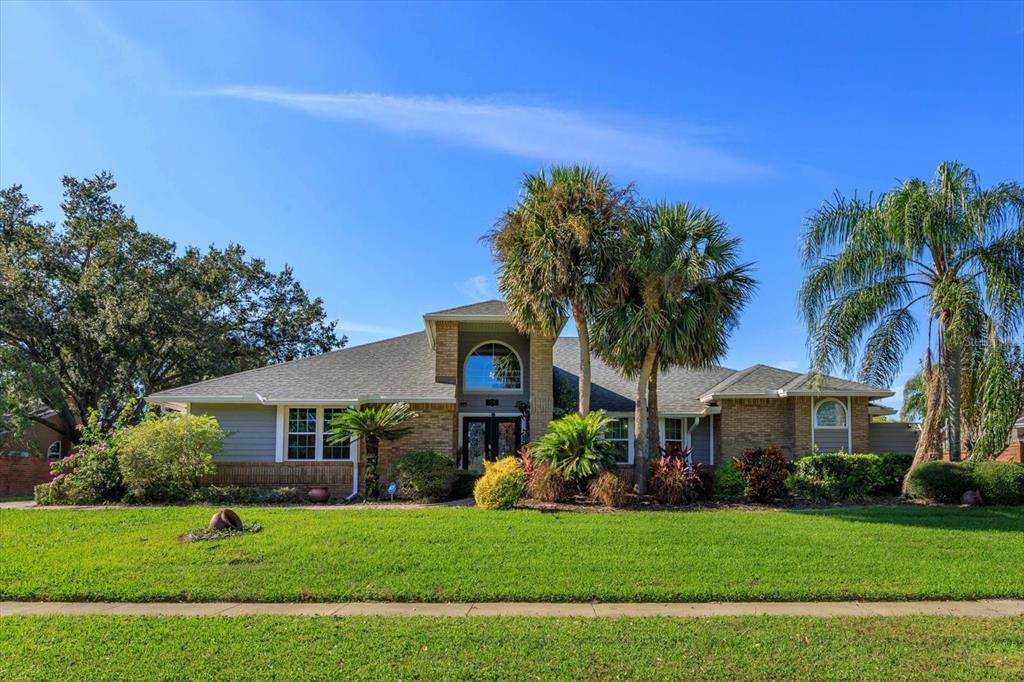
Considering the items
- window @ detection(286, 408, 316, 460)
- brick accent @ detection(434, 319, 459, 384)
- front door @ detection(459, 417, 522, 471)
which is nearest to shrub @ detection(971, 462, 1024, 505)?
front door @ detection(459, 417, 522, 471)

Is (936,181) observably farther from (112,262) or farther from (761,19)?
(112,262)

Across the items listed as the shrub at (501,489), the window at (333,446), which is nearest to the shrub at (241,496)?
the window at (333,446)

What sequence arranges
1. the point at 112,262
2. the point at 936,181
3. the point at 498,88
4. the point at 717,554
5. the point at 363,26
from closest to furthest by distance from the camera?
the point at 717,554, the point at 363,26, the point at 498,88, the point at 936,181, the point at 112,262

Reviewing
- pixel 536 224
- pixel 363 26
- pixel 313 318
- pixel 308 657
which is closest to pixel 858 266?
pixel 536 224

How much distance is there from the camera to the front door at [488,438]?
67.7 ft

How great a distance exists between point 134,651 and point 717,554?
7.50 m

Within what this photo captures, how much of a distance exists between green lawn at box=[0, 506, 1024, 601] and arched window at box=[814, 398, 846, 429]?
22.1ft

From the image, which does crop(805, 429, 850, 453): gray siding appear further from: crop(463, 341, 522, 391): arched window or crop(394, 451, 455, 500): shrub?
crop(394, 451, 455, 500): shrub

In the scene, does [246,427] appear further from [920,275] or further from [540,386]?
[920,275]

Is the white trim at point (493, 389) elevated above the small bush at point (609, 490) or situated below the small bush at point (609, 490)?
above

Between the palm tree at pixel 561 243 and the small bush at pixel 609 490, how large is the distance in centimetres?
290

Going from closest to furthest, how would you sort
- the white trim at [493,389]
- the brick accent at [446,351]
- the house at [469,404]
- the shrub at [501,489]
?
the shrub at [501,489] < the house at [469,404] < the brick accent at [446,351] < the white trim at [493,389]

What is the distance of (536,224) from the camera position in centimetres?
1712

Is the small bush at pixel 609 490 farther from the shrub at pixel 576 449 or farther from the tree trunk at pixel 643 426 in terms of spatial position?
the tree trunk at pixel 643 426
